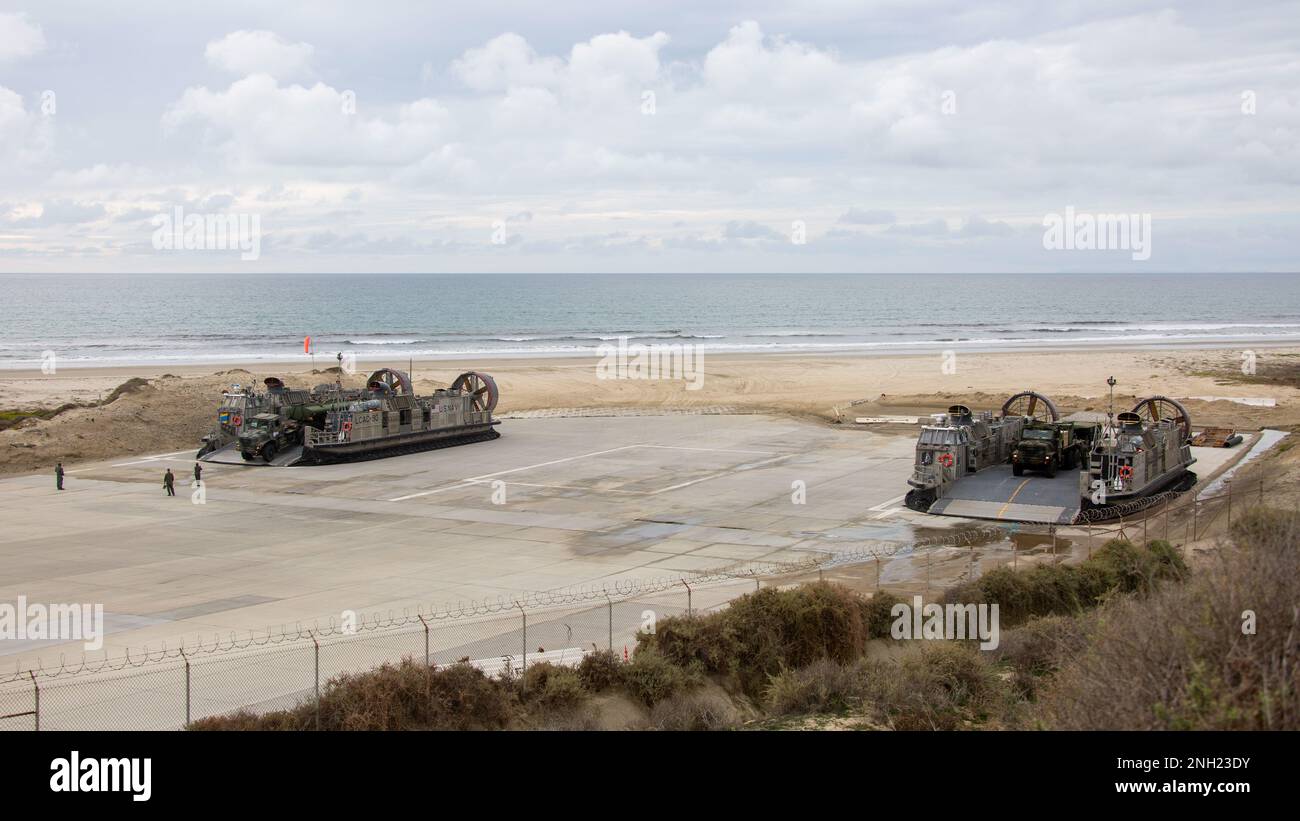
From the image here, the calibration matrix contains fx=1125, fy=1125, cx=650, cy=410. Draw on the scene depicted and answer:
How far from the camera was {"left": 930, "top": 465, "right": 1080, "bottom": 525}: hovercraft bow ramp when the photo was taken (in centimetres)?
2962

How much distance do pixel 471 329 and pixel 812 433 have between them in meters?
90.7

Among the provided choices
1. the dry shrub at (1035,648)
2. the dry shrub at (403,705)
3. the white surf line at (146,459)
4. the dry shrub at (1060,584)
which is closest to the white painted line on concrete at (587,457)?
the white surf line at (146,459)

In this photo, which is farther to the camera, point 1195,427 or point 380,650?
point 1195,427

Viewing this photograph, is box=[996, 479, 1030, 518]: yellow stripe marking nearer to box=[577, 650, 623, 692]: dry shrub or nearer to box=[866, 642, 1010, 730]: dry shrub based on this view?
box=[866, 642, 1010, 730]: dry shrub

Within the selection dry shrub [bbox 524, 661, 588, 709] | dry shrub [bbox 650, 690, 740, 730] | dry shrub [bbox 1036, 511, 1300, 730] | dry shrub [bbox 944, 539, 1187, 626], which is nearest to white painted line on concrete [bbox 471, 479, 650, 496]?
dry shrub [bbox 944, 539, 1187, 626]

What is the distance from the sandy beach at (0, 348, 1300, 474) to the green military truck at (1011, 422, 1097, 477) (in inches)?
686

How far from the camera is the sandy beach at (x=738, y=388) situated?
46.7 metres

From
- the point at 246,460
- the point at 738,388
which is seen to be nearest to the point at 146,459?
the point at 246,460

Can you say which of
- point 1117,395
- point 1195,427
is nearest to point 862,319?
point 1117,395

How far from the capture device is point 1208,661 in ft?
32.4

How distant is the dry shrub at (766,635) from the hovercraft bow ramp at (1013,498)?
1267 centimetres
